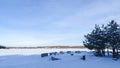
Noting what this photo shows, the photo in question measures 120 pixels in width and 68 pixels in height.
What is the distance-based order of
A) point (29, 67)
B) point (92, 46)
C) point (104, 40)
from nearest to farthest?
point (29, 67) < point (104, 40) < point (92, 46)

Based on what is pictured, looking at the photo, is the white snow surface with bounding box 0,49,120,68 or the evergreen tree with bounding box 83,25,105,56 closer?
the white snow surface with bounding box 0,49,120,68

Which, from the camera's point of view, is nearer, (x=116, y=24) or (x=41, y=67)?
(x=41, y=67)

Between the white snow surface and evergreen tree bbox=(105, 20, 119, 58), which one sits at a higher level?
evergreen tree bbox=(105, 20, 119, 58)

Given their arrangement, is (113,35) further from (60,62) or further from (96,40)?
(60,62)

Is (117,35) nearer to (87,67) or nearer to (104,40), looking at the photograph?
(104,40)

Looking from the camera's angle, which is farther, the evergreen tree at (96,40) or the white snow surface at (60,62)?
the evergreen tree at (96,40)

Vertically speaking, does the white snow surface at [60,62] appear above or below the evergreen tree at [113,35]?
below

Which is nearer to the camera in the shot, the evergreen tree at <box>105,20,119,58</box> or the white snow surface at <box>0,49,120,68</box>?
the white snow surface at <box>0,49,120,68</box>

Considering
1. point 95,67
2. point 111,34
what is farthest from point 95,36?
point 95,67

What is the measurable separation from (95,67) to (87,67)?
830 mm

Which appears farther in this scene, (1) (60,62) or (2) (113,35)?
(2) (113,35)

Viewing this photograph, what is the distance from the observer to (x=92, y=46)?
4928cm

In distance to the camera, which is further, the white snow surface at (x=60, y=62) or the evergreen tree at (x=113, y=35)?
the evergreen tree at (x=113, y=35)

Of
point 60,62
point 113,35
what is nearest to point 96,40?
point 113,35
